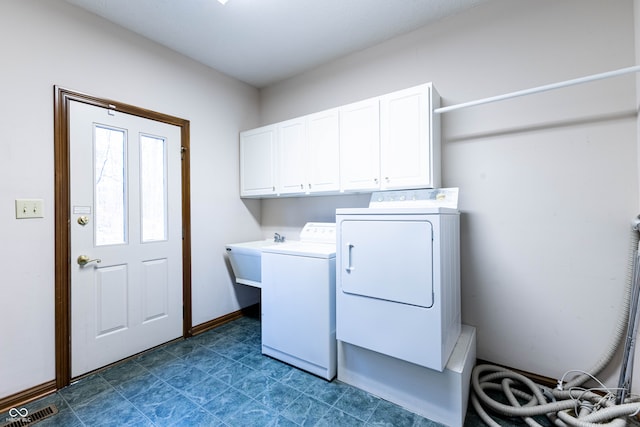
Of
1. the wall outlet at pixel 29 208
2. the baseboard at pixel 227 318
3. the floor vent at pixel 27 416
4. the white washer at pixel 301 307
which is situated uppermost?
the wall outlet at pixel 29 208

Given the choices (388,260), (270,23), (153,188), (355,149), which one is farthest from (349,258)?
(270,23)

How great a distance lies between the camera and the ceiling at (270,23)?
Answer: 6.81ft

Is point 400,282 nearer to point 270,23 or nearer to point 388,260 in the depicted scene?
point 388,260

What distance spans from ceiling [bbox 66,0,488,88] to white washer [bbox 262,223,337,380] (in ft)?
6.15

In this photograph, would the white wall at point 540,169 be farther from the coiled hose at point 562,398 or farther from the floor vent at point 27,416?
the floor vent at point 27,416

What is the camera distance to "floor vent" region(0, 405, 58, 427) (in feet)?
5.27

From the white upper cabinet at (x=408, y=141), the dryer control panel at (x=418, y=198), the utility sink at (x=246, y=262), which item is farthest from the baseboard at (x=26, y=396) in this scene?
the white upper cabinet at (x=408, y=141)

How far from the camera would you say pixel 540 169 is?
1926mm

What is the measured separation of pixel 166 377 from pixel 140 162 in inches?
69.5

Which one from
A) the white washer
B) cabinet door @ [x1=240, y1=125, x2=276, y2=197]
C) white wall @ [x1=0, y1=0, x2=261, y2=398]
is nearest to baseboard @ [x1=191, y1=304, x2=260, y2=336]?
the white washer

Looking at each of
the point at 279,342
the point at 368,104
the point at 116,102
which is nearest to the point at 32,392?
the point at 279,342

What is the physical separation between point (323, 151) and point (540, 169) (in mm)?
1670

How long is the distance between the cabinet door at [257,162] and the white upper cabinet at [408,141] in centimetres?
127

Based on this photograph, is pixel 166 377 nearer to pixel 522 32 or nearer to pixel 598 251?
pixel 598 251
